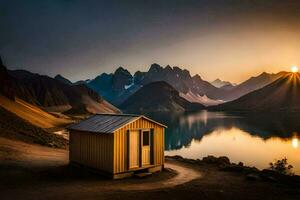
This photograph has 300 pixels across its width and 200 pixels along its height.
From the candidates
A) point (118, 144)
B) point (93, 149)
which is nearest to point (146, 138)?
point (118, 144)

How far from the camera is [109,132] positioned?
65.6ft

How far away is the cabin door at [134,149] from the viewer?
69.6 ft

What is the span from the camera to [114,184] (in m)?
18.8

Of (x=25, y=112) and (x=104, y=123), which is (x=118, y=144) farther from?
(x=25, y=112)

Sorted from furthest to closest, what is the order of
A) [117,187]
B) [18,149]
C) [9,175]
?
[18,149]
[9,175]
[117,187]

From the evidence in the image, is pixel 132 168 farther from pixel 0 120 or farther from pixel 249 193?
pixel 0 120

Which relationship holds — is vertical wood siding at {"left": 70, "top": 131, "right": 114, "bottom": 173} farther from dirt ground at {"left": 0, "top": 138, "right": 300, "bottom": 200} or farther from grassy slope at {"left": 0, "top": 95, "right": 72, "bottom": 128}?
grassy slope at {"left": 0, "top": 95, "right": 72, "bottom": 128}

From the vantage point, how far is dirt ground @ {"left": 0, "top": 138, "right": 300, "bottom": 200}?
1590 centimetres

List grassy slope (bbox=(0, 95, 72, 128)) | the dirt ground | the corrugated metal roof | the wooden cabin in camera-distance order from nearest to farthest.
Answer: the dirt ground
the wooden cabin
the corrugated metal roof
grassy slope (bbox=(0, 95, 72, 128))

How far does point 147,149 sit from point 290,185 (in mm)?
9654

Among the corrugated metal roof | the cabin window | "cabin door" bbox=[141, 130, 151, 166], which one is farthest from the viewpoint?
the cabin window

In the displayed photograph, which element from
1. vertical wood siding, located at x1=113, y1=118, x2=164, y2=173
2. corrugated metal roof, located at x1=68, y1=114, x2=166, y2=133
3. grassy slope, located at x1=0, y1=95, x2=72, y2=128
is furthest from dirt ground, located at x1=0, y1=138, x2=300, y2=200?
grassy slope, located at x1=0, y1=95, x2=72, y2=128

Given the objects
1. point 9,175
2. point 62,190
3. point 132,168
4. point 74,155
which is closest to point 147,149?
point 132,168

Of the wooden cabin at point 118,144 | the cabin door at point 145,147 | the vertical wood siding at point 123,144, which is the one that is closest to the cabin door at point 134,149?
the wooden cabin at point 118,144
